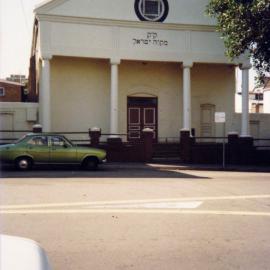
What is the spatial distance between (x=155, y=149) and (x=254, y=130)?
6621 millimetres

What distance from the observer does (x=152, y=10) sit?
949 inches

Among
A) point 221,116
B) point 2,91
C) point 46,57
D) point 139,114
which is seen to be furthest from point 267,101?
point 46,57

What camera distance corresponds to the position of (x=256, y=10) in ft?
58.2

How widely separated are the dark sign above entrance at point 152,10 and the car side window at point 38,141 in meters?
9.48

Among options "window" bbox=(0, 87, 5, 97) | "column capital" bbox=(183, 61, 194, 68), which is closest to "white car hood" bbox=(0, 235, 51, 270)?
"column capital" bbox=(183, 61, 194, 68)

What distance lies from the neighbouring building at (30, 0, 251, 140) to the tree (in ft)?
11.7

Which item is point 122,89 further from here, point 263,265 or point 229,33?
point 263,265

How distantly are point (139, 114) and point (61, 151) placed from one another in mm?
8644

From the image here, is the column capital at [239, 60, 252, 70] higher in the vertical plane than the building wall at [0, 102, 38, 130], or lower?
higher

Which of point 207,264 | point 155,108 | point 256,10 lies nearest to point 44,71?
point 155,108

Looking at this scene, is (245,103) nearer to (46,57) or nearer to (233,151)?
(233,151)

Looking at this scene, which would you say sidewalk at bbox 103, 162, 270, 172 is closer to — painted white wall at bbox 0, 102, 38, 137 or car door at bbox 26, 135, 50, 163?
car door at bbox 26, 135, 50, 163

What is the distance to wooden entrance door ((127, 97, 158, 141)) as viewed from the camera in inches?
1004

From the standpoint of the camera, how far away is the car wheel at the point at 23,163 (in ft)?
56.2
